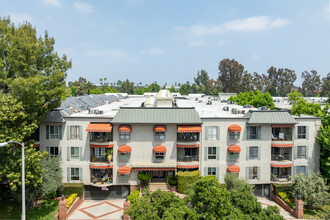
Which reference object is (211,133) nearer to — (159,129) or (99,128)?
(159,129)

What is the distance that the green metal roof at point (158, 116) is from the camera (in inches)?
1513

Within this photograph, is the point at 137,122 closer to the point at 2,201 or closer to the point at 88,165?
the point at 88,165

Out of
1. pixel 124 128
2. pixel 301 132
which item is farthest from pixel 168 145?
pixel 301 132

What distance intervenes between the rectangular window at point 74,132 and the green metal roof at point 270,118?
27292 millimetres

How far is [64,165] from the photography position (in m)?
39.5

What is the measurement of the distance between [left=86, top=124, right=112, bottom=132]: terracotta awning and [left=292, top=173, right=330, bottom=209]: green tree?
95.8 ft

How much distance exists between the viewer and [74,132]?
39625mm

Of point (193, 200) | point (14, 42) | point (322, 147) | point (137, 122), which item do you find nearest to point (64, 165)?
point (137, 122)

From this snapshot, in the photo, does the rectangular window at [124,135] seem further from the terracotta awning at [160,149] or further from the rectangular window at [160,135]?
the terracotta awning at [160,149]

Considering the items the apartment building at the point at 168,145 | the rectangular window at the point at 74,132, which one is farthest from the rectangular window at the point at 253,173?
the rectangular window at the point at 74,132

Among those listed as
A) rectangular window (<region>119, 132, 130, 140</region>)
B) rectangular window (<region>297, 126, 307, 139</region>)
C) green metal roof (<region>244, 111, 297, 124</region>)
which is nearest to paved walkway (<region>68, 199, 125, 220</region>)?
rectangular window (<region>119, 132, 130, 140</region>)

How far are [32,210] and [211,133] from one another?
94.0 ft

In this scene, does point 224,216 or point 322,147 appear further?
point 322,147

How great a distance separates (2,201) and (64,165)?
10006 mm
